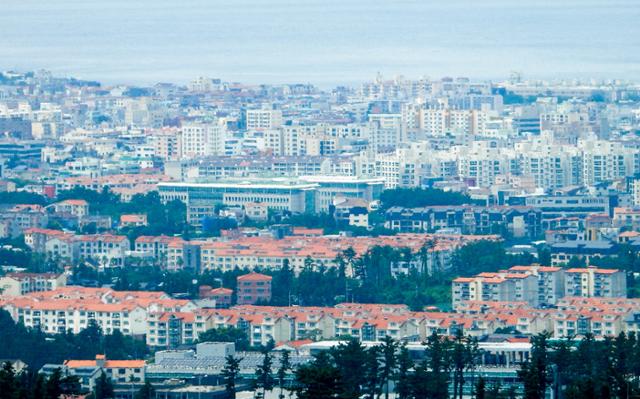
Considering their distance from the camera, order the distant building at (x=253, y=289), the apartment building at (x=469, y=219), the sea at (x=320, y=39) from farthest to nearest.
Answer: the sea at (x=320, y=39), the apartment building at (x=469, y=219), the distant building at (x=253, y=289)

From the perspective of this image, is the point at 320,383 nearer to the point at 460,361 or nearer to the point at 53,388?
the point at 53,388

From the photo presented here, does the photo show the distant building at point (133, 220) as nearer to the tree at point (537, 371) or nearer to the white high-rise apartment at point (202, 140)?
the white high-rise apartment at point (202, 140)

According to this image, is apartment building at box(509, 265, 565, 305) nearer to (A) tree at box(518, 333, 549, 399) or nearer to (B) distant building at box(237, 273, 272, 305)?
(B) distant building at box(237, 273, 272, 305)

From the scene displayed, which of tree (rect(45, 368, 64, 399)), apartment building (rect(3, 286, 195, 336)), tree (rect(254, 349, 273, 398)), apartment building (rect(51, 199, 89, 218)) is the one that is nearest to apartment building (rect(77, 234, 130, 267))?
apartment building (rect(51, 199, 89, 218))

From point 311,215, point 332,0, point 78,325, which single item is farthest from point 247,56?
point 78,325

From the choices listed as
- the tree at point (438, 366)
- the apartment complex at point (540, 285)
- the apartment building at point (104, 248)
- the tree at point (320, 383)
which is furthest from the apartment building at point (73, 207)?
the tree at point (320, 383)

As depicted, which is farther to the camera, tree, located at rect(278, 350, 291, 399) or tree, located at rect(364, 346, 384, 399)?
tree, located at rect(278, 350, 291, 399)
